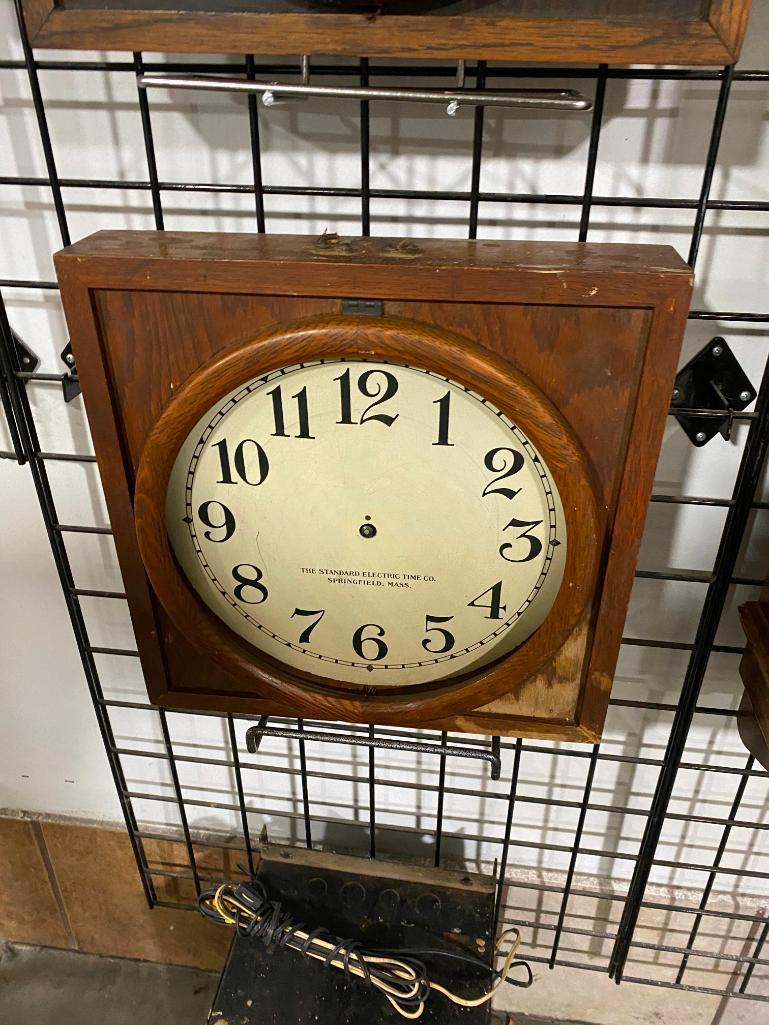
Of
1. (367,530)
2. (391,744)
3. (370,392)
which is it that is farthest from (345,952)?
(370,392)

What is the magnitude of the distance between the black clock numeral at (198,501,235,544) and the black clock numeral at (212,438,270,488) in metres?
0.02

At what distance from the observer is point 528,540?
1.95 ft

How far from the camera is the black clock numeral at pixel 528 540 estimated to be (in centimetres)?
59

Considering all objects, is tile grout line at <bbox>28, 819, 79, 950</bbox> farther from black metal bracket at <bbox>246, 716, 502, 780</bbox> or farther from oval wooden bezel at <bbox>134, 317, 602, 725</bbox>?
oval wooden bezel at <bbox>134, 317, 602, 725</bbox>

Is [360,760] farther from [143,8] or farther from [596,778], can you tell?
[143,8]

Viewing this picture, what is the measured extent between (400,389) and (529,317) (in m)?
0.10

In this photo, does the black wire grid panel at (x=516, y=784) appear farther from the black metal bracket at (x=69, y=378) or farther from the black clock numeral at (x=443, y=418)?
the black clock numeral at (x=443, y=418)

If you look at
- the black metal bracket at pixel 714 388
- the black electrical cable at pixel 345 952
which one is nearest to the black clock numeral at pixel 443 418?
the black metal bracket at pixel 714 388

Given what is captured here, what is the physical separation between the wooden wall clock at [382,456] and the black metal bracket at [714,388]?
0.52 ft

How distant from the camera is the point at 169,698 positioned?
716 millimetres

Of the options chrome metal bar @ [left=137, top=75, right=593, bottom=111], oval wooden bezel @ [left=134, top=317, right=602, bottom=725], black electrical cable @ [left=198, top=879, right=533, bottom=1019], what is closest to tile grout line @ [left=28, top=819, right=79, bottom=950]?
black electrical cable @ [left=198, top=879, right=533, bottom=1019]

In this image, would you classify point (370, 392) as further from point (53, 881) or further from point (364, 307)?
point (53, 881)

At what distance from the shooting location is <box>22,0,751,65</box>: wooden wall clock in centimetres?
45

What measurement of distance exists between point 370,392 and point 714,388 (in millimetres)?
320
